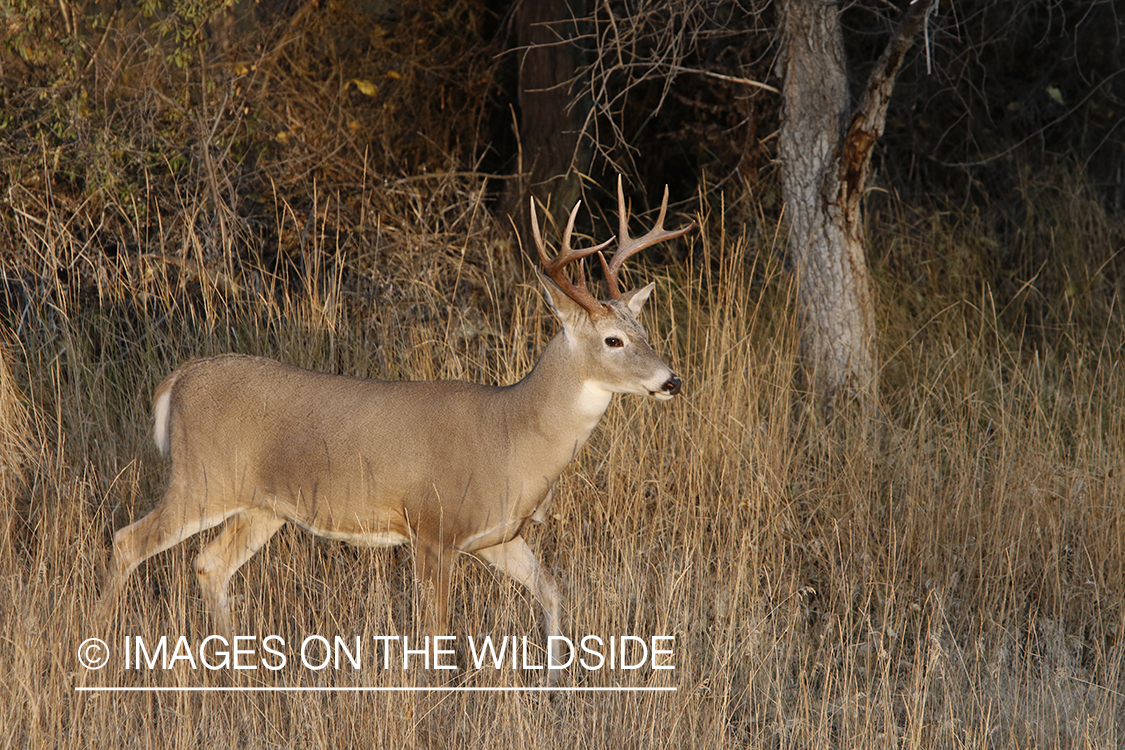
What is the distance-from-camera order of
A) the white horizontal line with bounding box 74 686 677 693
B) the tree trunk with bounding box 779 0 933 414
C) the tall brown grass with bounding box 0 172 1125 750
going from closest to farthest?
the white horizontal line with bounding box 74 686 677 693, the tall brown grass with bounding box 0 172 1125 750, the tree trunk with bounding box 779 0 933 414

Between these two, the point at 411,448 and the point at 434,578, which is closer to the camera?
the point at 434,578

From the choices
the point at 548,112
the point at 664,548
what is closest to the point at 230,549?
the point at 664,548

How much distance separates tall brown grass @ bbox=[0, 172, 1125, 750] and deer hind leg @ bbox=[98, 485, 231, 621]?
0.33 ft

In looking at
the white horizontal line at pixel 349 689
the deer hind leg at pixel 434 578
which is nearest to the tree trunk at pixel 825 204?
the deer hind leg at pixel 434 578

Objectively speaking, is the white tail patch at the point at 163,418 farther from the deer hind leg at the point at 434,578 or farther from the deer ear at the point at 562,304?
the deer ear at the point at 562,304

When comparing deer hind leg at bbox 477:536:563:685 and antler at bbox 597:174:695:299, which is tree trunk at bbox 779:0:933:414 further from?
deer hind leg at bbox 477:536:563:685

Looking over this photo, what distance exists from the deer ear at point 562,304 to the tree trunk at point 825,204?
80.8 inches

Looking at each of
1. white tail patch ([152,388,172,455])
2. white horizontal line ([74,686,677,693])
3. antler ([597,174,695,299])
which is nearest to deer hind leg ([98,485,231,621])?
white tail patch ([152,388,172,455])

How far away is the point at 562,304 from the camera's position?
423cm

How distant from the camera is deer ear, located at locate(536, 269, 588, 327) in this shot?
13.8 feet

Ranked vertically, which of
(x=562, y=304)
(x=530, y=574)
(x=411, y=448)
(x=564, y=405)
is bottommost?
(x=530, y=574)

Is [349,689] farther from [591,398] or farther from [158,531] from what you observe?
[591,398]

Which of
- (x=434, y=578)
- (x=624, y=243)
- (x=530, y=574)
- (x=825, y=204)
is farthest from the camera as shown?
(x=825, y=204)

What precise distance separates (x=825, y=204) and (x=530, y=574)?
2679mm
